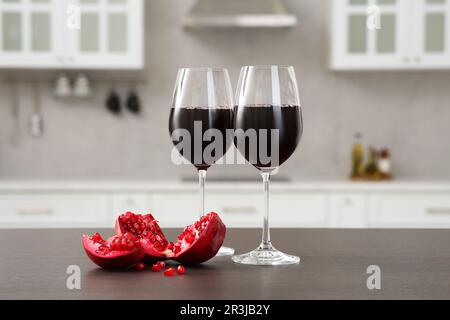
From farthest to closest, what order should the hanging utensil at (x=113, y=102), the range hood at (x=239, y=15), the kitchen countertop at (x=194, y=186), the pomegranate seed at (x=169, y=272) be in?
1. the hanging utensil at (x=113, y=102)
2. the range hood at (x=239, y=15)
3. the kitchen countertop at (x=194, y=186)
4. the pomegranate seed at (x=169, y=272)

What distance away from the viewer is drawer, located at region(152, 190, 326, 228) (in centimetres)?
343

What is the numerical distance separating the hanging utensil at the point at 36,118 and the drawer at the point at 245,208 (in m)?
0.95

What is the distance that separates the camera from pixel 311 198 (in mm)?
3449

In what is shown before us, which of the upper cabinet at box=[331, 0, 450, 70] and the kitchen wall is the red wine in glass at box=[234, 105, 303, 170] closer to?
the upper cabinet at box=[331, 0, 450, 70]

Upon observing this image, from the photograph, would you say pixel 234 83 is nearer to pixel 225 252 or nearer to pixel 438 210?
pixel 438 210

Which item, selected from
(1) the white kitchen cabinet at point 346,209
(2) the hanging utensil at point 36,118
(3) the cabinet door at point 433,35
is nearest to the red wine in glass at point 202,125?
(1) the white kitchen cabinet at point 346,209

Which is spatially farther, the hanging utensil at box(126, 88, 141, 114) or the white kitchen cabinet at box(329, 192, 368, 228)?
the hanging utensil at box(126, 88, 141, 114)

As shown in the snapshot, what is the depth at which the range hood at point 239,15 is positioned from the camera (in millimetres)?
3598

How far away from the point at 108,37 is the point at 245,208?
112 cm

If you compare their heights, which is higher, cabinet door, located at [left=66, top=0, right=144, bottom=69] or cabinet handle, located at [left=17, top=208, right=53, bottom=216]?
cabinet door, located at [left=66, top=0, right=144, bottom=69]

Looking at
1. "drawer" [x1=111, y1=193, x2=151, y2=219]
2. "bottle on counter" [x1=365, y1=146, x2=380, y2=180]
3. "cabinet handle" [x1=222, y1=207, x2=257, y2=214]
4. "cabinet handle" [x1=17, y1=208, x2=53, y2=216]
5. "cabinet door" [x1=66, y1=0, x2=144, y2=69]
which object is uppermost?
"cabinet door" [x1=66, y1=0, x2=144, y2=69]

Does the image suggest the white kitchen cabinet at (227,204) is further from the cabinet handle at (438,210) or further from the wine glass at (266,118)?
the wine glass at (266,118)

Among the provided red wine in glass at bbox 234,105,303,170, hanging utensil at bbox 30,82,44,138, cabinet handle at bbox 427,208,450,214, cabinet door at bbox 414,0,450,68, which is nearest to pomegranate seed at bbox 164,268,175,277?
red wine in glass at bbox 234,105,303,170
